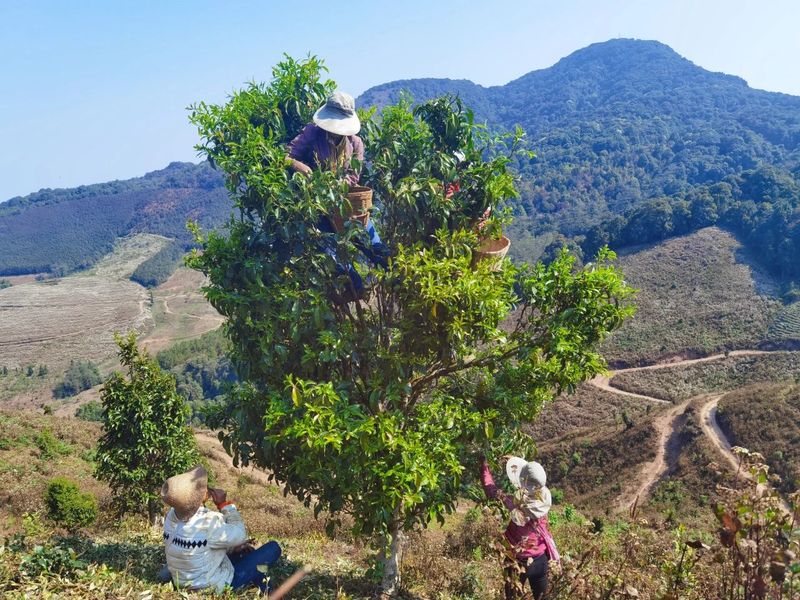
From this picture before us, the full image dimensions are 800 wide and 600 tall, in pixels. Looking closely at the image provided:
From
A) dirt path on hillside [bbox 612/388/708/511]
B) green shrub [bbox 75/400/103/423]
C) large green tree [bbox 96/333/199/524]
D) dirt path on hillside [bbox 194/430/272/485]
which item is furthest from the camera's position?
green shrub [bbox 75/400/103/423]

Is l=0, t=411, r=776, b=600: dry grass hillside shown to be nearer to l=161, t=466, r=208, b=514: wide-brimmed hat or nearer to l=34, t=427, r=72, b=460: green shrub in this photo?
l=161, t=466, r=208, b=514: wide-brimmed hat

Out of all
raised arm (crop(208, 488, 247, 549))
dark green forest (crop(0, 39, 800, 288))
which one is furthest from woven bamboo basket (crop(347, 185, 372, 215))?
dark green forest (crop(0, 39, 800, 288))

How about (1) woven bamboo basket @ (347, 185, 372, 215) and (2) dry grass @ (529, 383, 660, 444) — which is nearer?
(1) woven bamboo basket @ (347, 185, 372, 215)

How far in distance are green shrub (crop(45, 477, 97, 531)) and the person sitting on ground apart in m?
6.65

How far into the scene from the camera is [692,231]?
72312 millimetres

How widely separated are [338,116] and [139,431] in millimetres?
8141

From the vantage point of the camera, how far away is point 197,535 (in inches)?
183

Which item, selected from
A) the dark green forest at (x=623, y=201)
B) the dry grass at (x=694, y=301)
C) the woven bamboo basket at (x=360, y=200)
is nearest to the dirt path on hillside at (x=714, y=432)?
the dry grass at (x=694, y=301)

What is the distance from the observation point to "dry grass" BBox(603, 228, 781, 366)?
4834cm

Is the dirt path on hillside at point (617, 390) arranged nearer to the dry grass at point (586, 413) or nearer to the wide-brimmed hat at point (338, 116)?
the dry grass at point (586, 413)

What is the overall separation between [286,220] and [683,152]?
604 feet

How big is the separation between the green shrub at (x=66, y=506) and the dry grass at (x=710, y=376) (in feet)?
127

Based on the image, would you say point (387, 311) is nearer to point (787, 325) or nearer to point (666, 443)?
point (666, 443)

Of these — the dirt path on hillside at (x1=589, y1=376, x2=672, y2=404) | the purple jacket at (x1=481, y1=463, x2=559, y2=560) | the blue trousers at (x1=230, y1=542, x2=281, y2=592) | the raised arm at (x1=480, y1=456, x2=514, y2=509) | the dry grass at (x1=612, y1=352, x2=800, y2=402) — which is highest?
the raised arm at (x1=480, y1=456, x2=514, y2=509)
